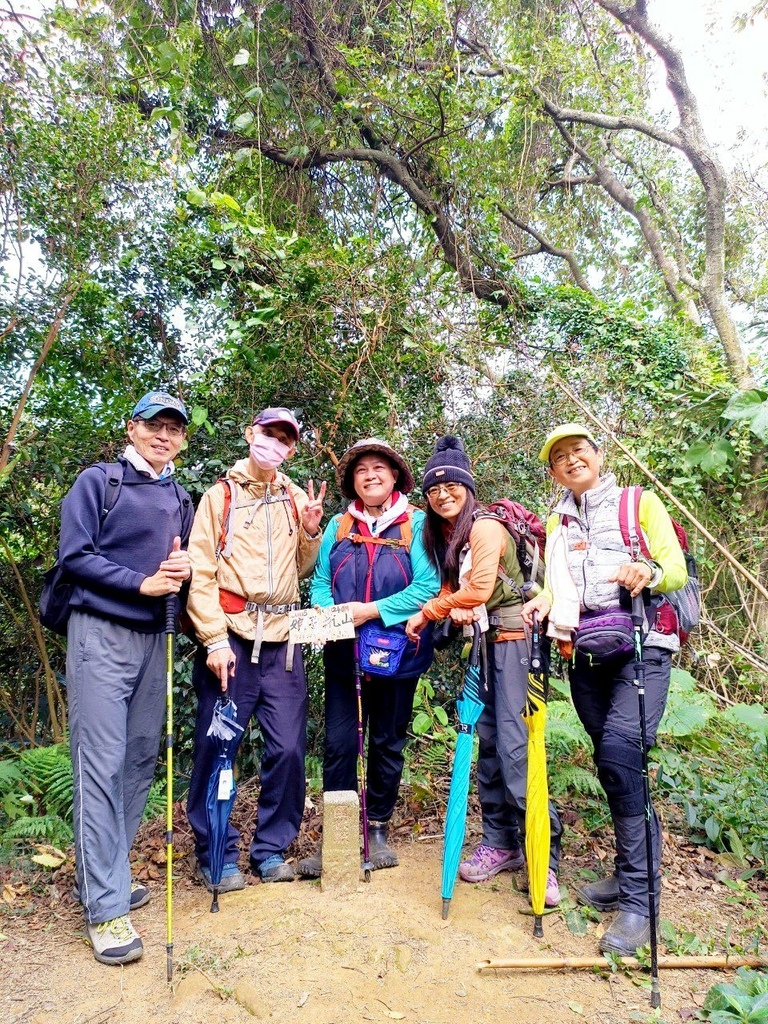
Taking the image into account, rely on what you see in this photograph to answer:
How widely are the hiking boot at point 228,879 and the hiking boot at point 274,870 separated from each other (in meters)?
0.10

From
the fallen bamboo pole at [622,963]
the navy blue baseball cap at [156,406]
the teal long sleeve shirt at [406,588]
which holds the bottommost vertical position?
the fallen bamboo pole at [622,963]

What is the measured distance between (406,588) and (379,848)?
156 cm

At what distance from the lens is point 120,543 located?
330cm

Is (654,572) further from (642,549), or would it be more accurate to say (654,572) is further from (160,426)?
(160,426)

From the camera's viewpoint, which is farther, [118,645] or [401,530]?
[401,530]

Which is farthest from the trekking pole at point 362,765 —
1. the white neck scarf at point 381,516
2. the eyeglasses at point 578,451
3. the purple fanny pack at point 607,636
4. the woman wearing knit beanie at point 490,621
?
the eyeglasses at point 578,451

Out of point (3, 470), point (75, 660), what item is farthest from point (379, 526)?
point (3, 470)

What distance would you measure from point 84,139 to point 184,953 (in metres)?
5.28

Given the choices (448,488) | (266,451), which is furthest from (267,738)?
(448,488)

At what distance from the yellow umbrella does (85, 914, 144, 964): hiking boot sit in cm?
186

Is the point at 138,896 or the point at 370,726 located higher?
the point at 370,726

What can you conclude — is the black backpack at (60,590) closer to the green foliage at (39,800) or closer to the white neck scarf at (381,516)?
the white neck scarf at (381,516)

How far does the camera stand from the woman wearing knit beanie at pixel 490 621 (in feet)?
11.3

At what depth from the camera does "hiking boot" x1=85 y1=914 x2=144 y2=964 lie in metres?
2.95
